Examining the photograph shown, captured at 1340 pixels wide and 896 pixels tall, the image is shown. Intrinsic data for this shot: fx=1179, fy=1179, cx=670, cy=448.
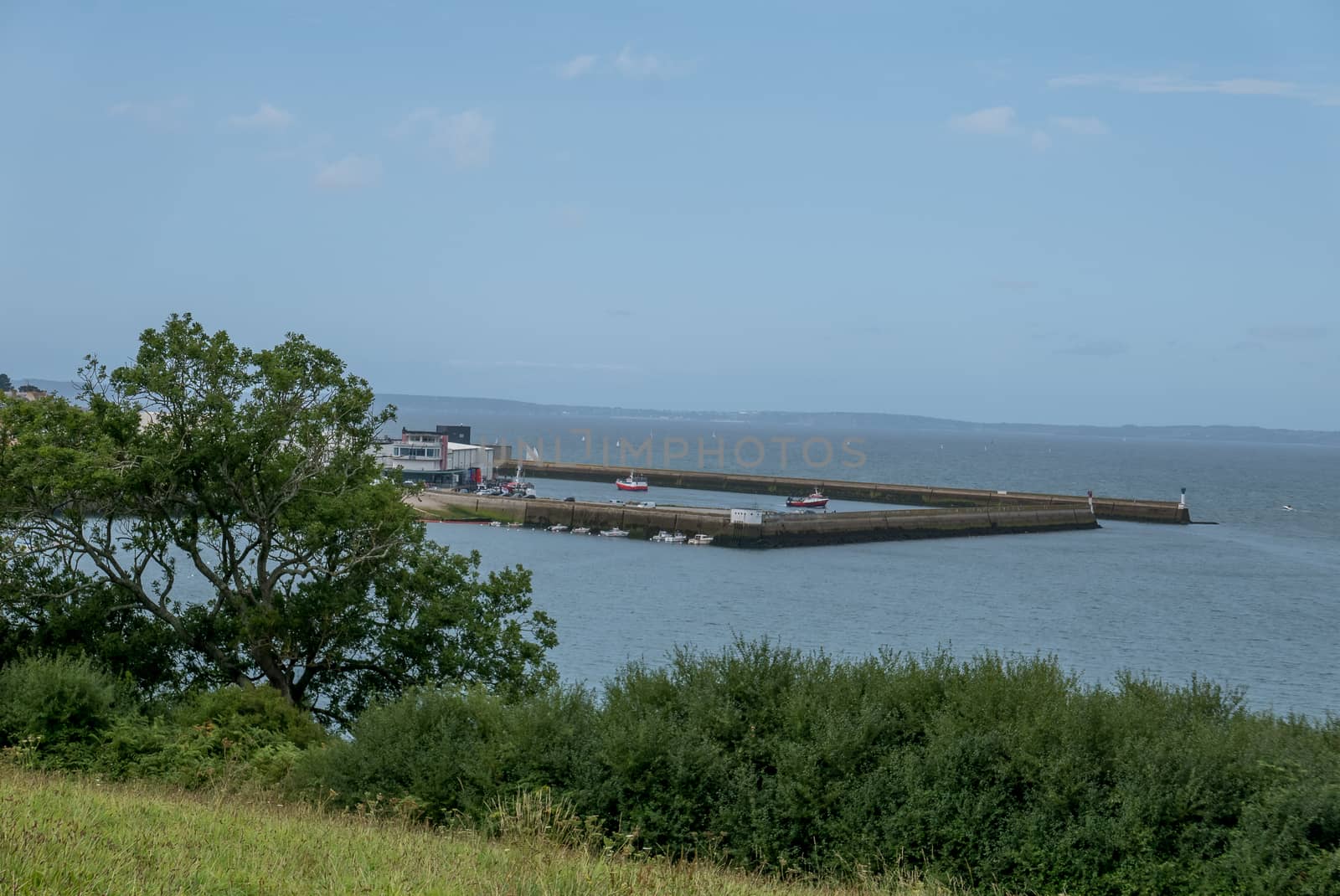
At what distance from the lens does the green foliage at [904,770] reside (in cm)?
970

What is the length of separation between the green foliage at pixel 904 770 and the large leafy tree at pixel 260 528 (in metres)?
7.61

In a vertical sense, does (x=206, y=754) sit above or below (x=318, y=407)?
below

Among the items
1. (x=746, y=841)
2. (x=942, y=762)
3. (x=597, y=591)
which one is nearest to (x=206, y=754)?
(x=746, y=841)

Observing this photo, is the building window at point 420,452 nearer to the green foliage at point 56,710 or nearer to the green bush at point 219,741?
the green bush at point 219,741

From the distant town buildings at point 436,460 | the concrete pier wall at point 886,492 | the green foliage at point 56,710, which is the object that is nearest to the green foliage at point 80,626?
the green foliage at point 56,710

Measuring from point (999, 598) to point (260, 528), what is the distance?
39.0 meters

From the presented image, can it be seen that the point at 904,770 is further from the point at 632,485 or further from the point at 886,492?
the point at 632,485

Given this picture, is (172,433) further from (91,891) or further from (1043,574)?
(1043,574)

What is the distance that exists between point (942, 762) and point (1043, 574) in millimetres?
53826

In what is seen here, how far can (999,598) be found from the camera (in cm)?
5269

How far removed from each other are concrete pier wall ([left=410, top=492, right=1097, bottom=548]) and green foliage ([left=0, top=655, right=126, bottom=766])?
187 feet

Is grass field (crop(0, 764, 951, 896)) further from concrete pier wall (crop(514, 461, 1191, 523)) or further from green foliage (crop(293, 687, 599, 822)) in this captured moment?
concrete pier wall (crop(514, 461, 1191, 523))

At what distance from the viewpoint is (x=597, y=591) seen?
164 ft

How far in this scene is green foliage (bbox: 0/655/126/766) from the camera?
1473 cm
